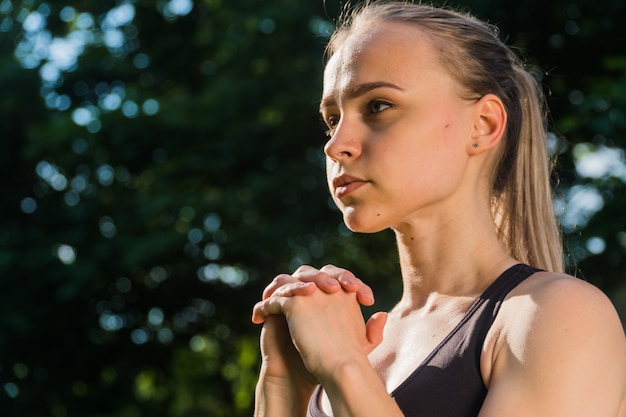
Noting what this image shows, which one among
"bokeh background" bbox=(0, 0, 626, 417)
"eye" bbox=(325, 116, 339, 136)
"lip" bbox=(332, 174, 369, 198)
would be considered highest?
"eye" bbox=(325, 116, 339, 136)

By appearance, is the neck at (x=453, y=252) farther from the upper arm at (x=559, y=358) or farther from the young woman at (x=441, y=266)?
the upper arm at (x=559, y=358)

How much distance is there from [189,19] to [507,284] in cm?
929

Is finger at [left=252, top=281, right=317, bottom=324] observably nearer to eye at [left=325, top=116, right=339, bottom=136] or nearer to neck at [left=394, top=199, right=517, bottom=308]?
neck at [left=394, top=199, right=517, bottom=308]

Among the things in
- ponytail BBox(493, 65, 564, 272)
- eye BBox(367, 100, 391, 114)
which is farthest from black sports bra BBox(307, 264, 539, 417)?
eye BBox(367, 100, 391, 114)

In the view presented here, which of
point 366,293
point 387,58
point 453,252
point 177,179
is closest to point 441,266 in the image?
point 453,252

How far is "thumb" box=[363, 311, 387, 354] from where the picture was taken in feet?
6.26

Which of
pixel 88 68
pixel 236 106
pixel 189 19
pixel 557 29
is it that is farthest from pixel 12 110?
pixel 557 29

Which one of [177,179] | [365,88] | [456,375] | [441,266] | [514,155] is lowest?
[177,179]

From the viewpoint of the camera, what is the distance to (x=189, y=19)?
10711 mm

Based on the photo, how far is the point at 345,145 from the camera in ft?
6.47

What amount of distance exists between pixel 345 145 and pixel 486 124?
1.10 feet

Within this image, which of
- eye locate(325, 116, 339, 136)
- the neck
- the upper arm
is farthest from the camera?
eye locate(325, 116, 339, 136)

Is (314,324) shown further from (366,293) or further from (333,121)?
(333,121)

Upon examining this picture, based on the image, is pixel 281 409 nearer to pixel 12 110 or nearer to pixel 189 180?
pixel 189 180
